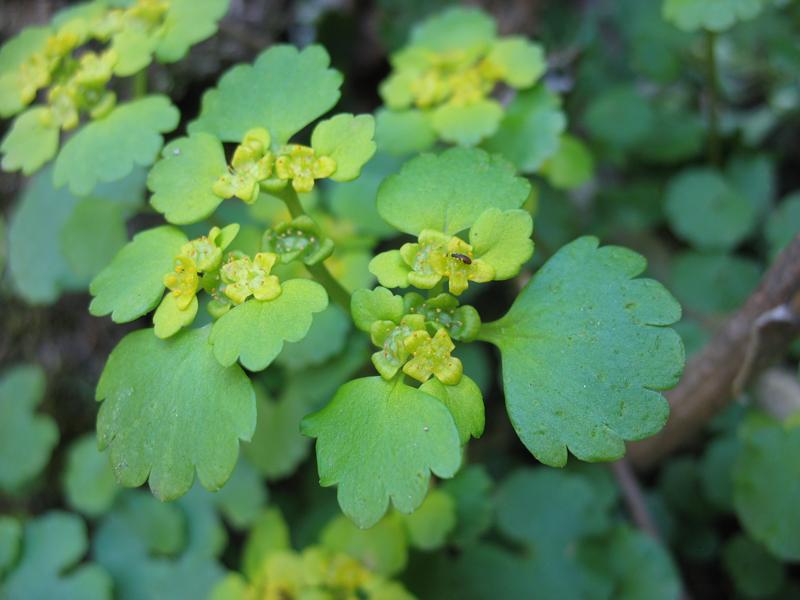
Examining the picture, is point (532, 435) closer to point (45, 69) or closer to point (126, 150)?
point (126, 150)

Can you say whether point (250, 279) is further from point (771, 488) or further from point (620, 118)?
point (620, 118)

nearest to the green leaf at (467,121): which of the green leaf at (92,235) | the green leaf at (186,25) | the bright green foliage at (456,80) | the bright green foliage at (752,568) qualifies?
the bright green foliage at (456,80)

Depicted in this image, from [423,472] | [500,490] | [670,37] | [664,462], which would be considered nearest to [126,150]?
[423,472]

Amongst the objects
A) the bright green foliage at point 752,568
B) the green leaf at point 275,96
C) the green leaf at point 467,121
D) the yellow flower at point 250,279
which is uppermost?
the green leaf at point 275,96

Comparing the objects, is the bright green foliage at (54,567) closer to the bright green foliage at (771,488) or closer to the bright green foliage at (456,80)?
the bright green foliage at (456,80)

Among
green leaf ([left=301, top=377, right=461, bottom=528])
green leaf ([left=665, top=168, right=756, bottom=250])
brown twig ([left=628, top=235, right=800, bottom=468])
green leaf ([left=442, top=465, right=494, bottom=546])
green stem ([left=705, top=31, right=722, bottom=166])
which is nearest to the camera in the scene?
green leaf ([left=301, top=377, right=461, bottom=528])

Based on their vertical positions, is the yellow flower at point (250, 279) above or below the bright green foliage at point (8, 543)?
above

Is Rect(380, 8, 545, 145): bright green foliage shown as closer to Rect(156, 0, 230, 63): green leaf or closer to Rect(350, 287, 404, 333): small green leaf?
Rect(156, 0, 230, 63): green leaf

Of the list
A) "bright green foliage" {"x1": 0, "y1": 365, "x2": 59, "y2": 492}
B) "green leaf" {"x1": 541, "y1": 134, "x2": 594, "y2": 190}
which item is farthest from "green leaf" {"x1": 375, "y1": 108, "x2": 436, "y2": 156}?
"bright green foliage" {"x1": 0, "y1": 365, "x2": 59, "y2": 492}
